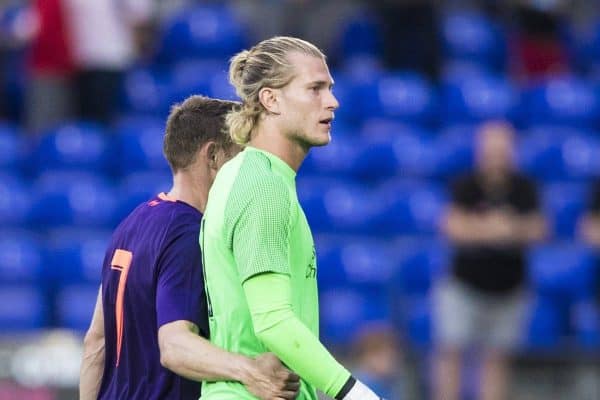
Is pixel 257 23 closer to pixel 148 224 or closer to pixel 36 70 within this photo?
pixel 36 70

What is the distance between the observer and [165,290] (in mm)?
4602

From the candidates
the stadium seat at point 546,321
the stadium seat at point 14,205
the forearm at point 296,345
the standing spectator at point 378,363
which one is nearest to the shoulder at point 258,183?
the forearm at point 296,345

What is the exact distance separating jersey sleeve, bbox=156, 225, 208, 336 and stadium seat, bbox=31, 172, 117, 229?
21.8 ft

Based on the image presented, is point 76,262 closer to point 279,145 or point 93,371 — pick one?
point 93,371

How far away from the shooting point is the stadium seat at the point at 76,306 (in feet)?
35.2

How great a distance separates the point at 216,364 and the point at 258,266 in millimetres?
333

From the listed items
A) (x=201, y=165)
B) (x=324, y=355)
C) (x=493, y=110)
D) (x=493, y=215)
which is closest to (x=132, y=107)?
(x=493, y=110)

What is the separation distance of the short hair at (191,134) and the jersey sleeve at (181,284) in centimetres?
34

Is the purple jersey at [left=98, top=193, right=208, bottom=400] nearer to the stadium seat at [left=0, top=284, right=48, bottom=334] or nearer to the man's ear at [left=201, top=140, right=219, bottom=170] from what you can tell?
the man's ear at [left=201, top=140, right=219, bottom=170]

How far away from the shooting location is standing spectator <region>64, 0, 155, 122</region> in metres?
11.9

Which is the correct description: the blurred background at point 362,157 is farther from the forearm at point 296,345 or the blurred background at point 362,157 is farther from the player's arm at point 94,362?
the forearm at point 296,345

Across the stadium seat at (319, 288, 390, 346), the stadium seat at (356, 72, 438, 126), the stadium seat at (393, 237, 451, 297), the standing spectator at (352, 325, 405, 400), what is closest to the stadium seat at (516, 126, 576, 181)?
the stadium seat at (356, 72, 438, 126)

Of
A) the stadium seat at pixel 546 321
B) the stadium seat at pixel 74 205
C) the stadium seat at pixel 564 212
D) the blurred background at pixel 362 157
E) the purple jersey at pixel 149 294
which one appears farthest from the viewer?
the stadium seat at pixel 564 212

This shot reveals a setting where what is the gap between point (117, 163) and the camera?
12.0m
